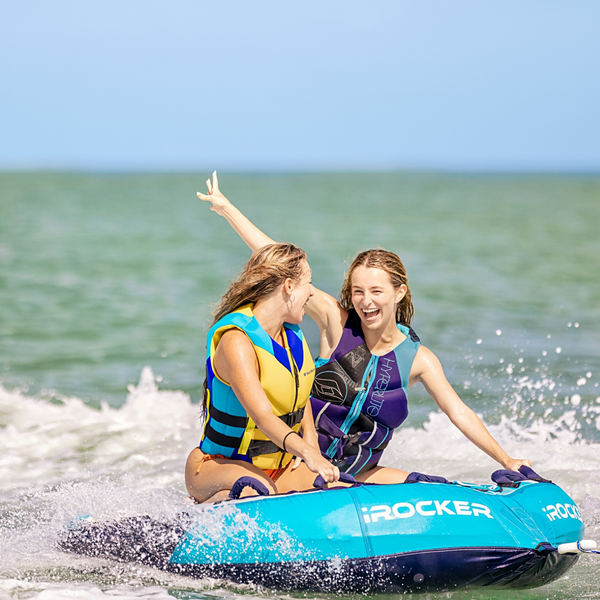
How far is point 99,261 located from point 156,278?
2869 millimetres

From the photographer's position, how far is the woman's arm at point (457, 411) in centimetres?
404

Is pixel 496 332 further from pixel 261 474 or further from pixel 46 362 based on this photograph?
pixel 261 474

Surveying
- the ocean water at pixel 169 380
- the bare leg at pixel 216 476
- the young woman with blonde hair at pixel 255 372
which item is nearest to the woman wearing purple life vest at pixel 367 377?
the young woman with blonde hair at pixel 255 372

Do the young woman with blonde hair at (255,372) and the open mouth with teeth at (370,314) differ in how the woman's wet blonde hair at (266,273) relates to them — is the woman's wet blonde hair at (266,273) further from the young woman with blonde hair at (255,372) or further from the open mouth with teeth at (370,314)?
the open mouth with teeth at (370,314)

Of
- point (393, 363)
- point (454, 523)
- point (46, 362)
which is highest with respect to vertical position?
point (393, 363)

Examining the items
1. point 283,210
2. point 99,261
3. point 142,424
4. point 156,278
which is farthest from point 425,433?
point 283,210

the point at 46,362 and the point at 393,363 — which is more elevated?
the point at 393,363

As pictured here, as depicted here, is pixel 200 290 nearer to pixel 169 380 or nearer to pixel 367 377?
pixel 169 380

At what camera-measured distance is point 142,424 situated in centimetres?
665

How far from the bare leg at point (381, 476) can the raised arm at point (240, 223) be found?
132cm

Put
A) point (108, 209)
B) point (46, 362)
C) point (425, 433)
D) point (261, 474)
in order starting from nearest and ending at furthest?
point (261, 474) → point (425, 433) → point (46, 362) → point (108, 209)

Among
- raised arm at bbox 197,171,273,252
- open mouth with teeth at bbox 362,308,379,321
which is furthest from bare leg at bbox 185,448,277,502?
raised arm at bbox 197,171,273,252

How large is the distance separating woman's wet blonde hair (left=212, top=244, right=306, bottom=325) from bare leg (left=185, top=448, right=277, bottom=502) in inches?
28.0

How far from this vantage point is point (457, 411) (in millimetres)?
4102
